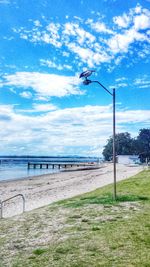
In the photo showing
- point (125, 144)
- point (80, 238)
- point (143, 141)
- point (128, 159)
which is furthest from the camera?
A: point (125, 144)

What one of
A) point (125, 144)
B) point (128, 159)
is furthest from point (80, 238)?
point (125, 144)

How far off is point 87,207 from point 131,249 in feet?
22.3

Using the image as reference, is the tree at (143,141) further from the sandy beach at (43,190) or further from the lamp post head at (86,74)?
the lamp post head at (86,74)

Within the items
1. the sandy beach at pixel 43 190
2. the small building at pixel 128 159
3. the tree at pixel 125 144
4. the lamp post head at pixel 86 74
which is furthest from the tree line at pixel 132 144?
the lamp post head at pixel 86 74

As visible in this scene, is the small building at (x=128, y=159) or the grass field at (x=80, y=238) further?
the small building at (x=128, y=159)

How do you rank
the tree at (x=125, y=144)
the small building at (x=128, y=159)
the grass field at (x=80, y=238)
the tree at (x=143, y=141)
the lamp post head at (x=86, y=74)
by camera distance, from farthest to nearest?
1. the tree at (x=125, y=144)
2. the tree at (x=143, y=141)
3. the small building at (x=128, y=159)
4. the lamp post head at (x=86, y=74)
5. the grass field at (x=80, y=238)

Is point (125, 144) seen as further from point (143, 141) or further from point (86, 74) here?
point (86, 74)

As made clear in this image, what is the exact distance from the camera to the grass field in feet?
26.0

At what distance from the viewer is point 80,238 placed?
32.1 feet

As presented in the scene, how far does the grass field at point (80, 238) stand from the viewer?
7.93 metres

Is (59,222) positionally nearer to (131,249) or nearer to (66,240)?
(66,240)

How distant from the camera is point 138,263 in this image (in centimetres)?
754

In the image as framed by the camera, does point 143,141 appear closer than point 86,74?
No

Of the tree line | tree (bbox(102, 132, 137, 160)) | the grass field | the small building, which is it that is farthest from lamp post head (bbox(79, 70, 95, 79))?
tree (bbox(102, 132, 137, 160))
